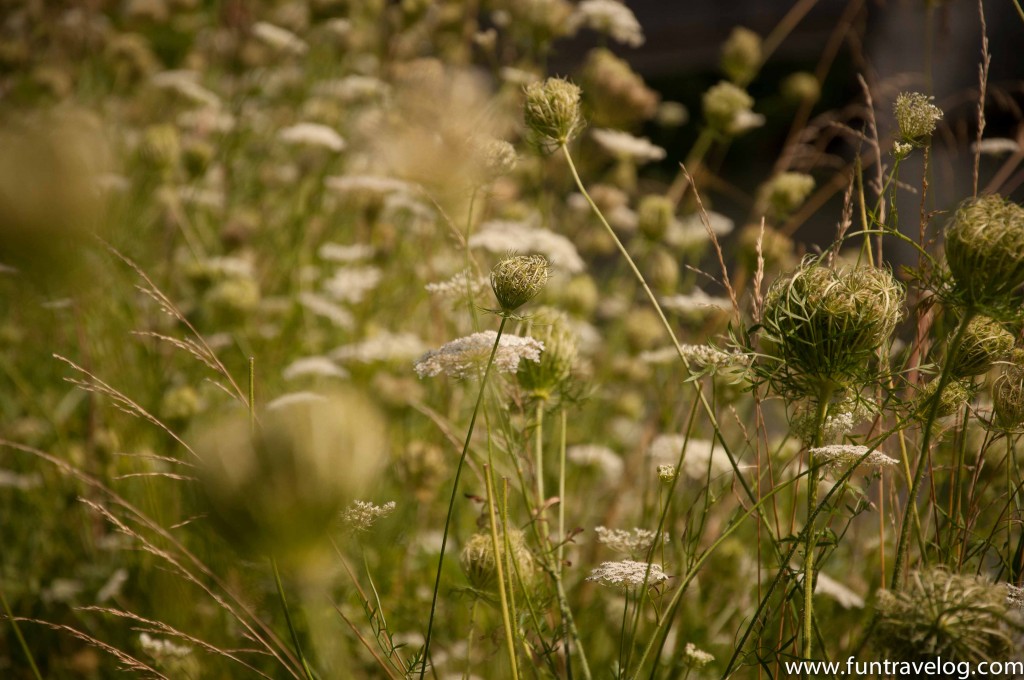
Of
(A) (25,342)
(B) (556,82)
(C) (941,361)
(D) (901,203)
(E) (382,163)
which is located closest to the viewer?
(C) (941,361)

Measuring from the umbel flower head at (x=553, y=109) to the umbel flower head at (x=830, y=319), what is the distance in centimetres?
34

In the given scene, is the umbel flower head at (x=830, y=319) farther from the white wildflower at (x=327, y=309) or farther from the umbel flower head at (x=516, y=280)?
the white wildflower at (x=327, y=309)

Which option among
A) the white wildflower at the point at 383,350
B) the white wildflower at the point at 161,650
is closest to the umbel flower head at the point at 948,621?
the white wildflower at the point at 161,650

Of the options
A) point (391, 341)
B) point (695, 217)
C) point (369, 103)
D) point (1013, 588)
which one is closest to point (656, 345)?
point (695, 217)

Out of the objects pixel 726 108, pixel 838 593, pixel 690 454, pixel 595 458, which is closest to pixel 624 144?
pixel 726 108

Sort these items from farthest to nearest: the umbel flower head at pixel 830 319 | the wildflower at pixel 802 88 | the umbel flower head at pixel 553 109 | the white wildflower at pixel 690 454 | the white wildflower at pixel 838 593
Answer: the wildflower at pixel 802 88
the white wildflower at pixel 690 454
the white wildflower at pixel 838 593
the umbel flower head at pixel 553 109
the umbel flower head at pixel 830 319

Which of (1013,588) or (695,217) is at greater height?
(1013,588)

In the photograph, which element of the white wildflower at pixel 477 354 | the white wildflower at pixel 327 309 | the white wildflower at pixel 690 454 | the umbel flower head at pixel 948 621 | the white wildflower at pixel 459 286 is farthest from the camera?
the white wildflower at pixel 327 309

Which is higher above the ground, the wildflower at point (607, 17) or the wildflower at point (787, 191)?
the wildflower at point (607, 17)

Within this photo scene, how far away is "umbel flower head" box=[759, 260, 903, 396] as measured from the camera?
2.64 ft

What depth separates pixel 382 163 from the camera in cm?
238

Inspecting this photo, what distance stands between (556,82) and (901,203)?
242 cm

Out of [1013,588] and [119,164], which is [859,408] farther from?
[119,164]

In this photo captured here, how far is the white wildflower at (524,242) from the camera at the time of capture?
1.51 metres
